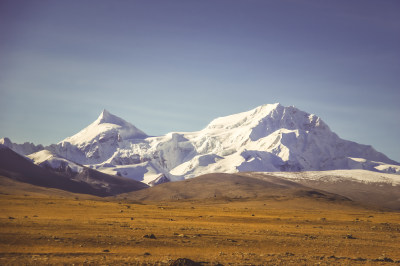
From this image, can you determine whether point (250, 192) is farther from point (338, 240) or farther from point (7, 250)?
point (7, 250)

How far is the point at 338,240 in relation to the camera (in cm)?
4109

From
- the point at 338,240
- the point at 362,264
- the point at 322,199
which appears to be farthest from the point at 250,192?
the point at 362,264

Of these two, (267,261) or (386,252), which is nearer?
(267,261)

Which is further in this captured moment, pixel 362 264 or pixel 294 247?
pixel 294 247

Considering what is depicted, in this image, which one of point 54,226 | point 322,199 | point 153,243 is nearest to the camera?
point 153,243

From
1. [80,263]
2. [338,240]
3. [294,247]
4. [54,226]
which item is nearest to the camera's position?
[80,263]

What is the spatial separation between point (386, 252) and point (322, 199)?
444 feet

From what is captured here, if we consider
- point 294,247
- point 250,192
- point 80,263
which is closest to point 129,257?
point 80,263

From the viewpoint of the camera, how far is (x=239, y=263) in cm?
2633

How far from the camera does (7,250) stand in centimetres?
2656

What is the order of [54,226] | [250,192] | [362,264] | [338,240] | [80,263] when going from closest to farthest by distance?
[80,263]
[362,264]
[54,226]
[338,240]
[250,192]

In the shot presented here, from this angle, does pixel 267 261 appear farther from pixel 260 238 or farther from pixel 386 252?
pixel 386 252

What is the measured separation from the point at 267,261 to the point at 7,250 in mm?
15585

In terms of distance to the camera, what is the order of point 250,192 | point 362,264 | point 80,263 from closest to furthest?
1. point 80,263
2. point 362,264
3. point 250,192
